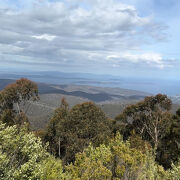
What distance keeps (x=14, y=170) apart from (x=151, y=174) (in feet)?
18.6

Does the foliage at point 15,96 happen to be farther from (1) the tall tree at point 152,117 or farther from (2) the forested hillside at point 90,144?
(1) the tall tree at point 152,117

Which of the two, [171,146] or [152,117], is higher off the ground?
[152,117]

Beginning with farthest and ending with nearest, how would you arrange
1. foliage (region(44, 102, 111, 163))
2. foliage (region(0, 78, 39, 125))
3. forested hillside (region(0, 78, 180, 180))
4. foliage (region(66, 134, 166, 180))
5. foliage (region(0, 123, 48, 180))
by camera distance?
1. foliage (region(0, 78, 39, 125))
2. foliage (region(44, 102, 111, 163))
3. foliage (region(66, 134, 166, 180))
4. forested hillside (region(0, 78, 180, 180))
5. foliage (region(0, 123, 48, 180))

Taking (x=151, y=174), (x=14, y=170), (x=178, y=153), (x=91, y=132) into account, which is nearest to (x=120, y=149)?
(x=151, y=174)

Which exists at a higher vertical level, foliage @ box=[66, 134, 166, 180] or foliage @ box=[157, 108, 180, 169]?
foliage @ box=[66, 134, 166, 180]

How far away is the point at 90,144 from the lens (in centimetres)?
1295

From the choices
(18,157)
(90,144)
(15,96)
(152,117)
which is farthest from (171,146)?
(15,96)

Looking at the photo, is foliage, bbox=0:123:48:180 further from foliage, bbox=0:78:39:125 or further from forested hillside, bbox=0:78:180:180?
foliage, bbox=0:78:39:125

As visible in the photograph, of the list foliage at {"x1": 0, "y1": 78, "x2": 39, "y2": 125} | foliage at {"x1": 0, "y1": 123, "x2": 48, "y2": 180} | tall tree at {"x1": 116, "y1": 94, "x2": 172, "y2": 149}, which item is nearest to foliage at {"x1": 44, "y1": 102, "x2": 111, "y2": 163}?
foliage at {"x1": 0, "y1": 78, "x2": 39, "y2": 125}

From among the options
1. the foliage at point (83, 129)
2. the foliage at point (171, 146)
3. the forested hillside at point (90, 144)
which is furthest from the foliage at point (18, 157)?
the foliage at point (171, 146)

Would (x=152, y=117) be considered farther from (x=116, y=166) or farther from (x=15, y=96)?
(x=15, y=96)

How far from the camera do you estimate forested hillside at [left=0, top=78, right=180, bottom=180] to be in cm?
799

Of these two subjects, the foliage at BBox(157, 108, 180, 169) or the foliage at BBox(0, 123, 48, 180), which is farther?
the foliage at BBox(157, 108, 180, 169)

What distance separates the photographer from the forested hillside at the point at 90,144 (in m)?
7.99
